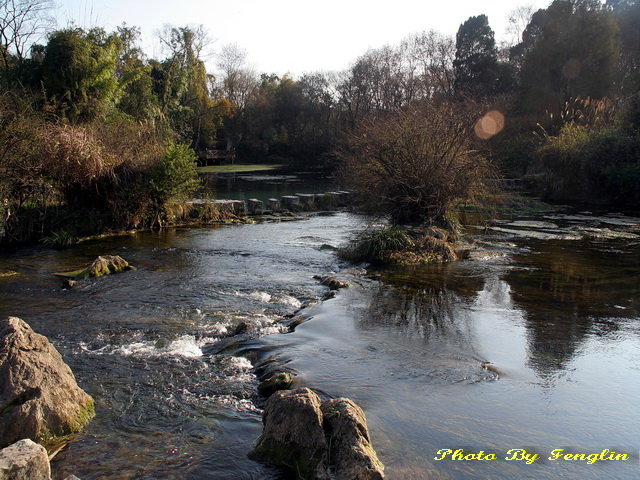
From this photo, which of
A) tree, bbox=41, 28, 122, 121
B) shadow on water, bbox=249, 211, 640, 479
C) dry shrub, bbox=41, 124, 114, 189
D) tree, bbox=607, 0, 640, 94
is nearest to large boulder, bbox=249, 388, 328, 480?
shadow on water, bbox=249, 211, 640, 479

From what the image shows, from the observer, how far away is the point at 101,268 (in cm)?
1105

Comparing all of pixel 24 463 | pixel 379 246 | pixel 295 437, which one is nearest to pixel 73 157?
pixel 379 246

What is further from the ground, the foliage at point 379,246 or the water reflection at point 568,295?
the foliage at point 379,246

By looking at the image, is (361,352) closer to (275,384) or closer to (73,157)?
(275,384)

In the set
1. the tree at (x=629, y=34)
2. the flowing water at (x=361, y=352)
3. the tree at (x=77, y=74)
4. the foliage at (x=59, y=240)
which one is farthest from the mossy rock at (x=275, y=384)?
the tree at (x=629, y=34)

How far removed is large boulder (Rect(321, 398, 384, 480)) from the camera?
3783mm

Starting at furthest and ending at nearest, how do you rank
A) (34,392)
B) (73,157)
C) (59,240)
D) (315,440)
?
(73,157) < (59,240) < (34,392) < (315,440)

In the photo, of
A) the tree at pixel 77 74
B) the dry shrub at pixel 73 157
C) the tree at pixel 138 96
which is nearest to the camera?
the dry shrub at pixel 73 157

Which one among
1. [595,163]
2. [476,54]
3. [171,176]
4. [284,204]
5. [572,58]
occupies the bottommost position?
[284,204]

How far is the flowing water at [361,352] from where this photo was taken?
4613 millimetres

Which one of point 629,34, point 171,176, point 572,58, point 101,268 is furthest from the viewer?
point 629,34

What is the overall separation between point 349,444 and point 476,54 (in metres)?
50.2

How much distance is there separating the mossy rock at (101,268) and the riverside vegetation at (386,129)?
11.5ft

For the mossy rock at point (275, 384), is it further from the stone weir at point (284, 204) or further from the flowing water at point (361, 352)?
the stone weir at point (284, 204)
